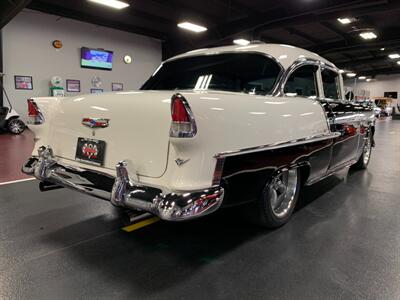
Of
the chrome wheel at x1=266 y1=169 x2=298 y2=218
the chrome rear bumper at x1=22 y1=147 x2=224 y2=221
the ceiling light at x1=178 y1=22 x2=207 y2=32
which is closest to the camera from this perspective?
the chrome rear bumper at x1=22 y1=147 x2=224 y2=221

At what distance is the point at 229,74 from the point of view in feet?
9.46

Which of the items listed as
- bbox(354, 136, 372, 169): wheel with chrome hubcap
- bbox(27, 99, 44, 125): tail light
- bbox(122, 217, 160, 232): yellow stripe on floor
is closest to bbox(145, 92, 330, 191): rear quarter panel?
bbox(122, 217, 160, 232): yellow stripe on floor

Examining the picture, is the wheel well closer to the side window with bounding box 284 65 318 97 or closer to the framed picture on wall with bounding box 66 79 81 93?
the side window with bounding box 284 65 318 97

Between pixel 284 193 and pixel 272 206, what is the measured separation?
0.28 m

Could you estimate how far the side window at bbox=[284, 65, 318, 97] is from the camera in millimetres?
2900

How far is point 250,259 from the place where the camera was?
226 cm

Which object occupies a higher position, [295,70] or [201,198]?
[295,70]

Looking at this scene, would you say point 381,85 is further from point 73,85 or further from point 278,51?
point 278,51

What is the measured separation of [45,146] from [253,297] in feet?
6.58

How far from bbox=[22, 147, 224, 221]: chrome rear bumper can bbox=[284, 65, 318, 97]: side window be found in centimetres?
148

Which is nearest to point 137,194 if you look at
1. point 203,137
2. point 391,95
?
point 203,137

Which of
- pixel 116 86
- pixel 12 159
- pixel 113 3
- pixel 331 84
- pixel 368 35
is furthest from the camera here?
pixel 368 35

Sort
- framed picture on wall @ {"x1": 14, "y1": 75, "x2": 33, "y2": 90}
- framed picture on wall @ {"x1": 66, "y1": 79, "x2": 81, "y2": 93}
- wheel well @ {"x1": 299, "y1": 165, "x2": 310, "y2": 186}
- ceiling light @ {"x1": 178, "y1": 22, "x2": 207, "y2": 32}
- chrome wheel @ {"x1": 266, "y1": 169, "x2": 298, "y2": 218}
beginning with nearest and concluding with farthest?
chrome wheel @ {"x1": 266, "y1": 169, "x2": 298, "y2": 218}
wheel well @ {"x1": 299, "y1": 165, "x2": 310, "y2": 186}
framed picture on wall @ {"x1": 14, "y1": 75, "x2": 33, "y2": 90}
ceiling light @ {"x1": 178, "y1": 22, "x2": 207, "y2": 32}
framed picture on wall @ {"x1": 66, "y1": 79, "x2": 81, "y2": 93}

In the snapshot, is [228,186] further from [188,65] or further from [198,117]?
[188,65]
